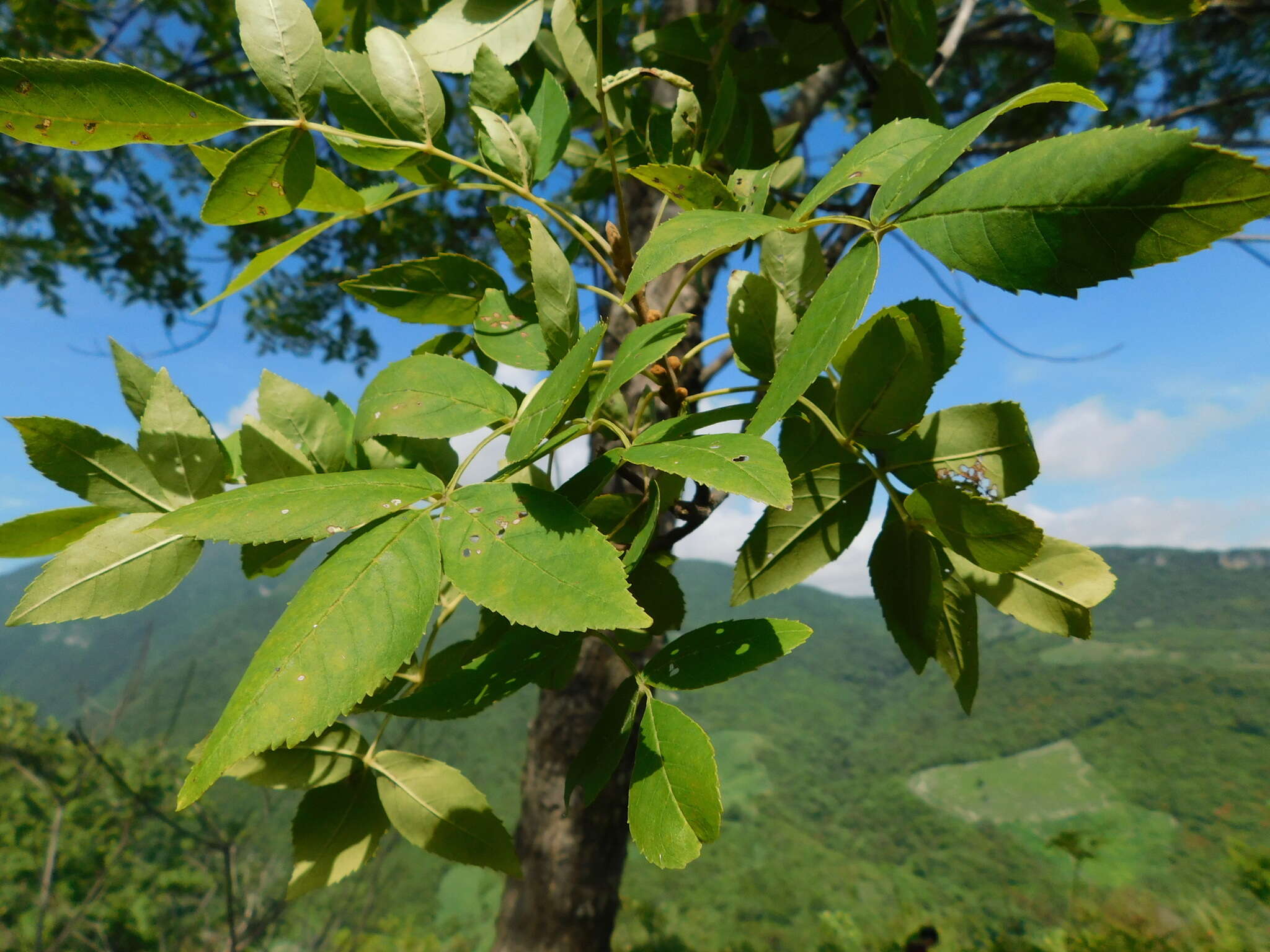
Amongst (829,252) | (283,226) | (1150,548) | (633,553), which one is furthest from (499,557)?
(1150,548)

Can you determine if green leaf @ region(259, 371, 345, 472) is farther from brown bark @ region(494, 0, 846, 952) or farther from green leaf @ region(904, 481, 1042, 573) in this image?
brown bark @ region(494, 0, 846, 952)

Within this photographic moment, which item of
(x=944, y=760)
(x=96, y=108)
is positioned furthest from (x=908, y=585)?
(x=944, y=760)

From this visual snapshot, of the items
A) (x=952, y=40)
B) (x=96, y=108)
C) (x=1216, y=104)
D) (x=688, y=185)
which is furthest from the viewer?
(x=1216, y=104)

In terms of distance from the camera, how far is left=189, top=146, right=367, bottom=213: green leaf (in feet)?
2.09

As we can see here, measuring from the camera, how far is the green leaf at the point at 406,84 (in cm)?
66

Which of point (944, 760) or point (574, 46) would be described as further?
point (944, 760)

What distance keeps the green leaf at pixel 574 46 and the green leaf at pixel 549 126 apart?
0.22 feet

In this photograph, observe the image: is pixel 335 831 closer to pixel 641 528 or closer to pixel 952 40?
pixel 641 528

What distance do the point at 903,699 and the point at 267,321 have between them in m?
38.2

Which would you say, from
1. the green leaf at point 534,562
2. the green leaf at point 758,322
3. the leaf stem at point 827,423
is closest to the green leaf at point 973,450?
the leaf stem at point 827,423

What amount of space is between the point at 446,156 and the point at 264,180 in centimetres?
20

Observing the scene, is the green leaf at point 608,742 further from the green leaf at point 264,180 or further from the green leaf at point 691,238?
the green leaf at point 264,180

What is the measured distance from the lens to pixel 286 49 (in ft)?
1.91

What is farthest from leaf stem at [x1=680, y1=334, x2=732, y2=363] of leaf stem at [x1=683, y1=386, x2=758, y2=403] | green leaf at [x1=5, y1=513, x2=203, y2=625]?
green leaf at [x1=5, y1=513, x2=203, y2=625]
